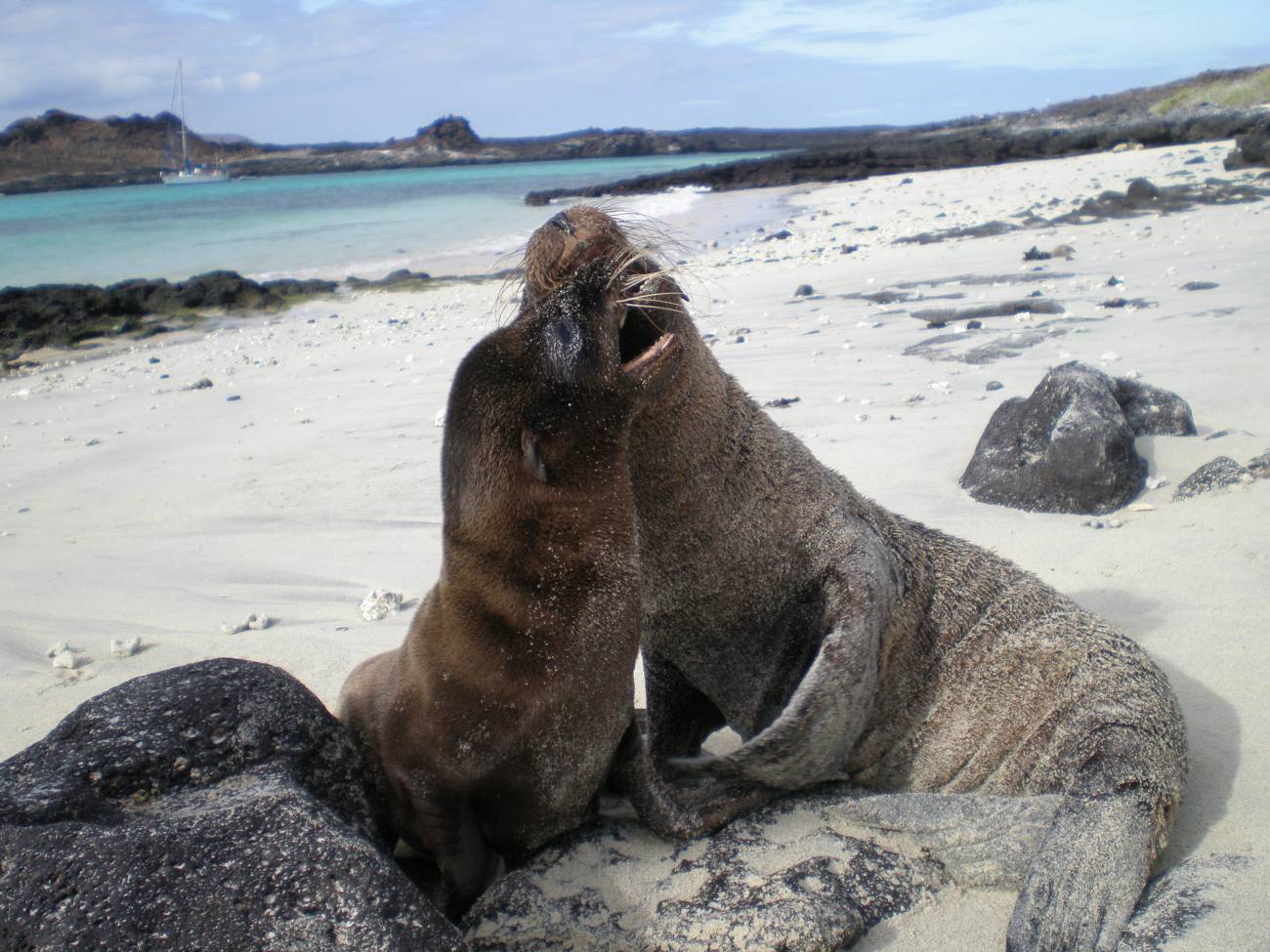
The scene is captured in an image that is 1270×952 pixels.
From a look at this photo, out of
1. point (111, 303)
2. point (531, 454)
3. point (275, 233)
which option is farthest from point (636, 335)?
point (275, 233)

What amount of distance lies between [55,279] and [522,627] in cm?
2584

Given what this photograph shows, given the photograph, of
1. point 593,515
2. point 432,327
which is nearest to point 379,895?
point 593,515

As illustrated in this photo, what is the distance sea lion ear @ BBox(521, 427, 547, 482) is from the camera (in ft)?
9.27

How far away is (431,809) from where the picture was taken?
9.68 ft

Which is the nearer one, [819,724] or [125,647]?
[819,724]

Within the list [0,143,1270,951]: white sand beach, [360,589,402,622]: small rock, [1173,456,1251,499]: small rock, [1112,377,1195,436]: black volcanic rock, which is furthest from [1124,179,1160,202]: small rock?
[360,589,402,622]: small rock

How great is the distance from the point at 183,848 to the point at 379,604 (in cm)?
295

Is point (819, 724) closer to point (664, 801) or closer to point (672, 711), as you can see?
point (664, 801)

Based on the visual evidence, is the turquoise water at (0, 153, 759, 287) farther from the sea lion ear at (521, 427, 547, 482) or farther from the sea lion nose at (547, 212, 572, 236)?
the sea lion ear at (521, 427, 547, 482)

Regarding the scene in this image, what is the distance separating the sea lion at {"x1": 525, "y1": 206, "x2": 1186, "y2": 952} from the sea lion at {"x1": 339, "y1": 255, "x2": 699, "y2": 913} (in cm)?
33

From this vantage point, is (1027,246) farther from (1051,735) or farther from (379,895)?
(379,895)

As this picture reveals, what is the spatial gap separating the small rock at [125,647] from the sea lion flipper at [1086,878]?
3807 millimetres

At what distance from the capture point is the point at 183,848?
2328 mm

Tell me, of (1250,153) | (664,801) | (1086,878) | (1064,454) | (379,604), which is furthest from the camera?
(1250,153)
